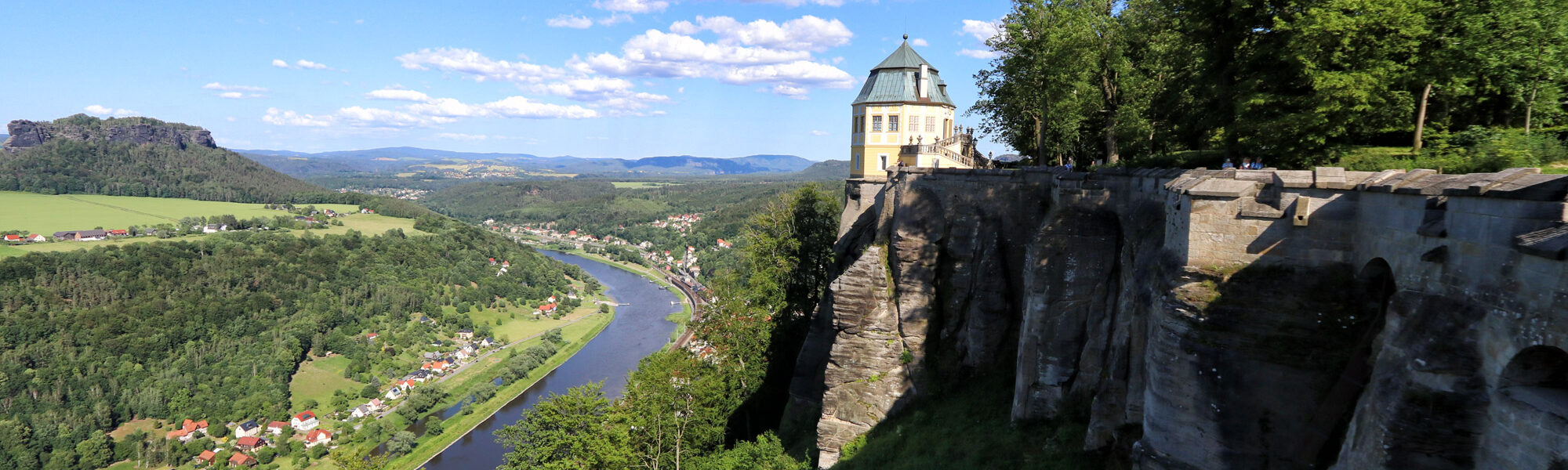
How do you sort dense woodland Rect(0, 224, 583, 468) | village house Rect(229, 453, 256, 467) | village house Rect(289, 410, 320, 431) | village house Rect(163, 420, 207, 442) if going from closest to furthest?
1. village house Rect(229, 453, 256, 467)
2. village house Rect(163, 420, 207, 442)
3. village house Rect(289, 410, 320, 431)
4. dense woodland Rect(0, 224, 583, 468)

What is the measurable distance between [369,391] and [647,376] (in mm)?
68666

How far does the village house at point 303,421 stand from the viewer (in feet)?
235

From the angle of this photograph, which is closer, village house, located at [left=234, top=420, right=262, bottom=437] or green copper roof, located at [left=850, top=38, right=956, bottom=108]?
green copper roof, located at [left=850, top=38, right=956, bottom=108]

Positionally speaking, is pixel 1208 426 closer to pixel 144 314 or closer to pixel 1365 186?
pixel 1365 186

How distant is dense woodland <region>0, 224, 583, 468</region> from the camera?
2938 inches

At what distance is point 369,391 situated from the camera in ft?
264

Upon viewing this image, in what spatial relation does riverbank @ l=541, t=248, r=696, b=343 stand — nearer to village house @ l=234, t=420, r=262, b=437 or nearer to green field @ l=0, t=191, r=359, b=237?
village house @ l=234, t=420, r=262, b=437

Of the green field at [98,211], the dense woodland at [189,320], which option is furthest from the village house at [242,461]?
the green field at [98,211]

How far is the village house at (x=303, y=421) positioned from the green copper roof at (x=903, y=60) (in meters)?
71.0

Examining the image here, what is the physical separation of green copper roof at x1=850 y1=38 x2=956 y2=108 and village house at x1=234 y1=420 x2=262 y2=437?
71.0 metres

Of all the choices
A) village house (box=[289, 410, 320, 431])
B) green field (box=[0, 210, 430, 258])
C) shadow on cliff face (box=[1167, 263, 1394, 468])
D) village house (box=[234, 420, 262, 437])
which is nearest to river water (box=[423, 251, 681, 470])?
village house (box=[289, 410, 320, 431])

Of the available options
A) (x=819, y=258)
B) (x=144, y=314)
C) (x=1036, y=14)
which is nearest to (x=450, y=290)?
(x=144, y=314)

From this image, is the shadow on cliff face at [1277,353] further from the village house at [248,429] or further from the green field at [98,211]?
the green field at [98,211]

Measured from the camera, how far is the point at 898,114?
36.0 metres
